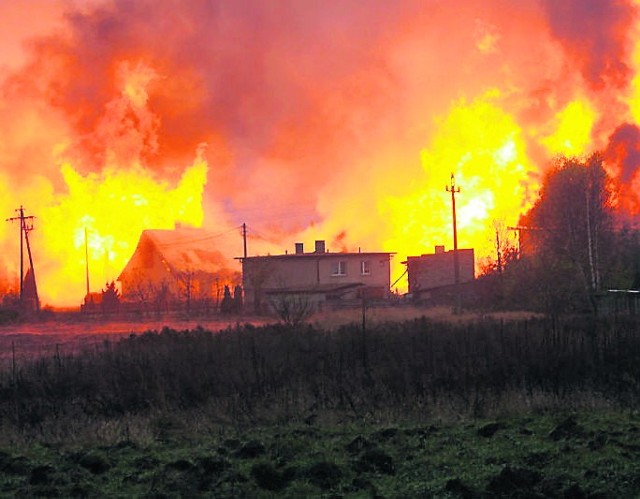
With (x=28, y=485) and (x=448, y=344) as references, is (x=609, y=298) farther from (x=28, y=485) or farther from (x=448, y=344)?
(x=28, y=485)

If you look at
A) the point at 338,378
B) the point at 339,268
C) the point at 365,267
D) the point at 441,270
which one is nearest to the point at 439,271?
the point at 441,270

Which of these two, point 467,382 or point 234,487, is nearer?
point 234,487

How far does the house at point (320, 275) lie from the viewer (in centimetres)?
6738

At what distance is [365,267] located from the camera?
74688mm

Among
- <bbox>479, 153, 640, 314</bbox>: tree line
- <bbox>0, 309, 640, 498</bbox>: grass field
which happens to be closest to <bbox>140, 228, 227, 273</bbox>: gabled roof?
<bbox>479, 153, 640, 314</bbox>: tree line

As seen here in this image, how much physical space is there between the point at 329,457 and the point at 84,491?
3.37 metres

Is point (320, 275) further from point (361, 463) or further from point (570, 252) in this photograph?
point (361, 463)

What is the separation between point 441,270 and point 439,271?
0.59 ft

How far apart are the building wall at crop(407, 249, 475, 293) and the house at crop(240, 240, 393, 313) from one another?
339cm

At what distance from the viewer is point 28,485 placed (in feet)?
37.9

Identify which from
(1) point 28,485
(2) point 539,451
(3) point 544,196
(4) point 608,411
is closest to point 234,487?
(1) point 28,485

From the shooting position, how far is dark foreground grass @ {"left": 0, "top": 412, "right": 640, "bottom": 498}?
34.8 feet

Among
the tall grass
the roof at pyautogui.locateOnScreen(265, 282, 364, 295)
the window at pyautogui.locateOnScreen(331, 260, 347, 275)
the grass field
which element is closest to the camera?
the grass field

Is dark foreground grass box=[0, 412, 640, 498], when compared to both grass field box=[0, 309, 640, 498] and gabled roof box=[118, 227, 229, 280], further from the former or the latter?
gabled roof box=[118, 227, 229, 280]
